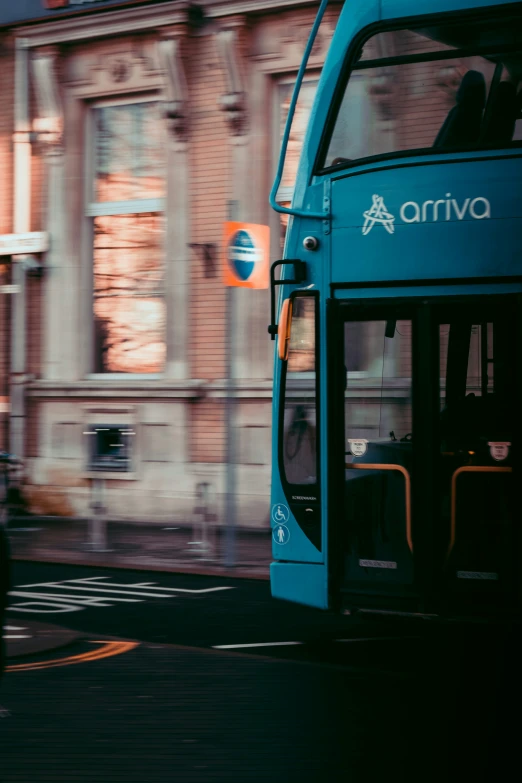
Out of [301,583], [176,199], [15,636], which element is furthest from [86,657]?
[176,199]

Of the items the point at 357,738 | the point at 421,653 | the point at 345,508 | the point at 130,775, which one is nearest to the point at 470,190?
the point at 345,508

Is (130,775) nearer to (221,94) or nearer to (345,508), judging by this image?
(345,508)

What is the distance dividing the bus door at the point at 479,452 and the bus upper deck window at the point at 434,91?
3.46ft

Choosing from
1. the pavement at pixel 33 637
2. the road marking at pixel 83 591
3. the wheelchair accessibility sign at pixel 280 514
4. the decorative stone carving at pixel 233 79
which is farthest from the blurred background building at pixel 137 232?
the wheelchair accessibility sign at pixel 280 514

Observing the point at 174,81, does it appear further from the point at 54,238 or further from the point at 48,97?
the point at 54,238

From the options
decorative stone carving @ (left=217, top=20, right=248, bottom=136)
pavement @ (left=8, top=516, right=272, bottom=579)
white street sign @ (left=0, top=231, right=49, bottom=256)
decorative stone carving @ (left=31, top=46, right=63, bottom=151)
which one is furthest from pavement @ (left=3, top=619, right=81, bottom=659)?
decorative stone carving @ (left=31, top=46, right=63, bottom=151)

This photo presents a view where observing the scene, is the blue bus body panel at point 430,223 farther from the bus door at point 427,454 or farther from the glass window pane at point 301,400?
the glass window pane at point 301,400

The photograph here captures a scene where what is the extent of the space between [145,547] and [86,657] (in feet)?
22.1

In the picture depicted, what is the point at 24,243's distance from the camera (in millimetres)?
19438

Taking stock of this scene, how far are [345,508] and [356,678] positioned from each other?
4.23ft

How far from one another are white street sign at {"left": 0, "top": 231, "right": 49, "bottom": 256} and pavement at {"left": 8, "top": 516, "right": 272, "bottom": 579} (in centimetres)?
387

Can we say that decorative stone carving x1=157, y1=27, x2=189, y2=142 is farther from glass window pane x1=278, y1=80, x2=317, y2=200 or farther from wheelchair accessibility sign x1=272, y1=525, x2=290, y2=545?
wheelchair accessibility sign x1=272, y1=525, x2=290, y2=545

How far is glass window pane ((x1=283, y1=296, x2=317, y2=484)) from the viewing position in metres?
8.84

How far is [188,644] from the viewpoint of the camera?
8891mm
